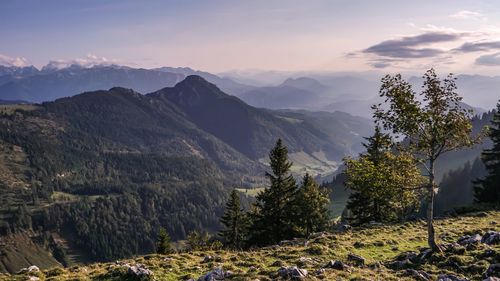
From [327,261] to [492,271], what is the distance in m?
9.90

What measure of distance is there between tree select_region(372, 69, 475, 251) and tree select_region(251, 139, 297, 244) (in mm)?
28971

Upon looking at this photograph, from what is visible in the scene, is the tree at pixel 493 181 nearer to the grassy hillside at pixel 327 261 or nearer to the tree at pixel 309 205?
the tree at pixel 309 205

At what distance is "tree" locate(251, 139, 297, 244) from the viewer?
56344 millimetres

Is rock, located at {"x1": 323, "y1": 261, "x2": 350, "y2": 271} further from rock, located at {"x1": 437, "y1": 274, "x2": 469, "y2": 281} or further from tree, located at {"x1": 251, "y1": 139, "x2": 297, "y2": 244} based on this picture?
tree, located at {"x1": 251, "y1": 139, "x2": 297, "y2": 244}

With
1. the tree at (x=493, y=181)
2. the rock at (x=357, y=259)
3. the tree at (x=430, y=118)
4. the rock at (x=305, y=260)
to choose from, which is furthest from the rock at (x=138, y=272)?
the tree at (x=493, y=181)

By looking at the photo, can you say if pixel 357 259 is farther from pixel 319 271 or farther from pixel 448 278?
pixel 448 278

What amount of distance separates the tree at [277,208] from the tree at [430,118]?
2897 cm

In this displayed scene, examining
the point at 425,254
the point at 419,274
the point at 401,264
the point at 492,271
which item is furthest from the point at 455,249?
the point at 419,274

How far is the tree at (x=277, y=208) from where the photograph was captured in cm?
5634

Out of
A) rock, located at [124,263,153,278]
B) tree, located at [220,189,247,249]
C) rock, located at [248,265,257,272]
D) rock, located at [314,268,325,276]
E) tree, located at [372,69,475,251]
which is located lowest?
tree, located at [220,189,247,249]

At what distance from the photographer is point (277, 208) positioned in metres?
57.2

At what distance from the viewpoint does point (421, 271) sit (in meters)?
22.5

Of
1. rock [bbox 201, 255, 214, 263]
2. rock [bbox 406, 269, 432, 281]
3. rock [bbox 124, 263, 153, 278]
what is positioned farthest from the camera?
rock [bbox 201, 255, 214, 263]

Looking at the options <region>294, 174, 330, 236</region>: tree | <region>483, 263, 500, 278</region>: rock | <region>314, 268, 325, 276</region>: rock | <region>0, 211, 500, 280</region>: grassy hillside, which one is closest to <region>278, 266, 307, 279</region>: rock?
<region>0, 211, 500, 280</region>: grassy hillside
